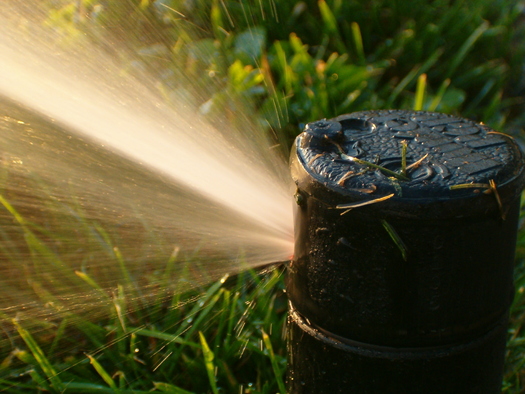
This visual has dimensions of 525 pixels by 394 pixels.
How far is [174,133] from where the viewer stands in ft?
6.97

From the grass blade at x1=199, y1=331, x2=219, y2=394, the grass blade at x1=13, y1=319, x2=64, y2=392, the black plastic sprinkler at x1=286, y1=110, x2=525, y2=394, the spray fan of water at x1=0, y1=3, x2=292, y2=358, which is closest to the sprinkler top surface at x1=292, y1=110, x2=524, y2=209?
the black plastic sprinkler at x1=286, y1=110, x2=525, y2=394

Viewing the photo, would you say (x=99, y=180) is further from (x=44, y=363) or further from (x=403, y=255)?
(x=403, y=255)

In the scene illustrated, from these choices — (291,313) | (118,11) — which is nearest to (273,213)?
(291,313)

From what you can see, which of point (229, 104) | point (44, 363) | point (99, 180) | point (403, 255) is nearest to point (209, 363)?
point (44, 363)

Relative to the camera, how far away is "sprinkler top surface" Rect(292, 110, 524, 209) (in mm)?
1173

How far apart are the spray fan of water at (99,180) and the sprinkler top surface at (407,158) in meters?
0.49

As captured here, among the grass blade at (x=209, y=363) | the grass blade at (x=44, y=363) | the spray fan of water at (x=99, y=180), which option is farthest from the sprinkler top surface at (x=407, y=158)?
the grass blade at (x=44, y=363)

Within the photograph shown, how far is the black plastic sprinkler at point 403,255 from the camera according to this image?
1179 mm

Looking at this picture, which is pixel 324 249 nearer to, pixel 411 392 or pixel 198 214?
pixel 411 392

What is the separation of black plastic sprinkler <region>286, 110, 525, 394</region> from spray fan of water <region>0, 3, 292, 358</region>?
522 mm

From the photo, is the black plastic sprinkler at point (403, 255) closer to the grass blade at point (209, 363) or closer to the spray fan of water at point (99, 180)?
the grass blade at point (209, 363)

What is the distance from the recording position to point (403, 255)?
3.89 ft

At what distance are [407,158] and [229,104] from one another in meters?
1.42

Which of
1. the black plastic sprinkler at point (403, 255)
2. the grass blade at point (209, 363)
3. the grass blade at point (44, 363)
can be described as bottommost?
the grass blade at point (44, 363)
